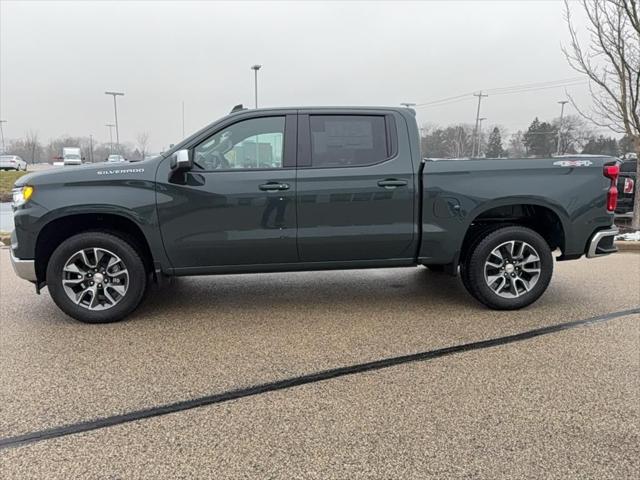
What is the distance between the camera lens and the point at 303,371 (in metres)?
3.45

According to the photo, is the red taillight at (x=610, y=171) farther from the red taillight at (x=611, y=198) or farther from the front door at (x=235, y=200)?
the front door at (x=235, y=200)

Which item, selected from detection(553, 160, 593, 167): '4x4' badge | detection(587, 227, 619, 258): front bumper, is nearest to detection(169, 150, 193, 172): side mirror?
detection(553, 160, 593, 167): '4x4' badge

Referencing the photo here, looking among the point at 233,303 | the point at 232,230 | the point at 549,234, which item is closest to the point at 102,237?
the point at 232,230

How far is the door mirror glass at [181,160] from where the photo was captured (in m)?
4.12

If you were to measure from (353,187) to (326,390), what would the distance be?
6.45ft

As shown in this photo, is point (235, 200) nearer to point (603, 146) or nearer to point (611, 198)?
point (611, 198)

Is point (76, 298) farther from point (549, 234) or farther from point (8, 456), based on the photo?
point (549, 234)

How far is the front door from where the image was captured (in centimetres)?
434

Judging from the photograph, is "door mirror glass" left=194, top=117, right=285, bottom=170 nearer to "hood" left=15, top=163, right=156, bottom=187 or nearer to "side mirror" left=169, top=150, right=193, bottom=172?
"side mirror" left=169, top=150, right=193, bottom=172

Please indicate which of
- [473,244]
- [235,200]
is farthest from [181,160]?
[473,244]

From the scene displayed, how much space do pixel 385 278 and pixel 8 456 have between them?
176 inches

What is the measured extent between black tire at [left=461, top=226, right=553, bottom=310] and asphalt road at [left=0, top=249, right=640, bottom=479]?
0.15 metres

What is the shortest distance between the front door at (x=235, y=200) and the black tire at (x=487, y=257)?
1.75 metres

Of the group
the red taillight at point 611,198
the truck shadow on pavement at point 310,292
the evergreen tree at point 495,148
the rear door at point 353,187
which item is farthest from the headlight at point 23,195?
the red taillight at point 611,198
